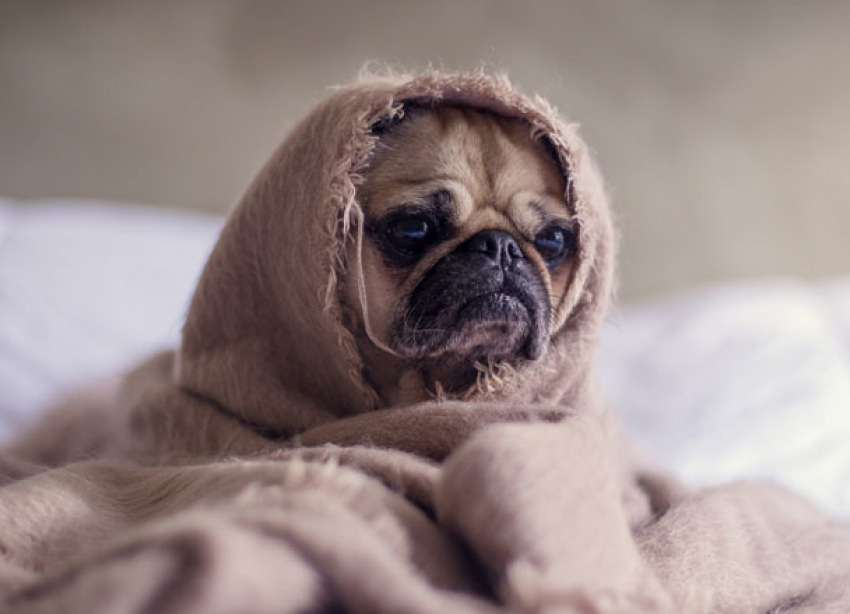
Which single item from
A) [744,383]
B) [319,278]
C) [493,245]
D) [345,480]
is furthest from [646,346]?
[345,480]

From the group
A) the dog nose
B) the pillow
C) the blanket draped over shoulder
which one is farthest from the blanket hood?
the pillow

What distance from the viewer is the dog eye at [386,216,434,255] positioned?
1019 mm

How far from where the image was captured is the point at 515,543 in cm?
57

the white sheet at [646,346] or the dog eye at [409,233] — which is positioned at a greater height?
the dog eye at [409,233]

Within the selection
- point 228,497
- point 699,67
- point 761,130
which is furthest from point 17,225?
point 761,130

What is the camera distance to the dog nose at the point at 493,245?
1.01 meters

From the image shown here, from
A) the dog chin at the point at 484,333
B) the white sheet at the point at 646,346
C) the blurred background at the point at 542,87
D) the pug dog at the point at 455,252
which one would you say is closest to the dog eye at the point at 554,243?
the pug dog at the point at 455,252

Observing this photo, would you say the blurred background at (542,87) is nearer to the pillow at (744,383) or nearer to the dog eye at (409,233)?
the pillow at (744,383)

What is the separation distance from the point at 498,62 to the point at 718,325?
112 centimetres

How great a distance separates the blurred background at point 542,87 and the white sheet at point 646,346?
32 cm

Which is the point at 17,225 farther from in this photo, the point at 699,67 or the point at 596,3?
the point at 699,67

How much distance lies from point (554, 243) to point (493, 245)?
117 millimetres

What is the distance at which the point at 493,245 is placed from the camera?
3.30 ft

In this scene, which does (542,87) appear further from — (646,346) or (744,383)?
(744,383)
